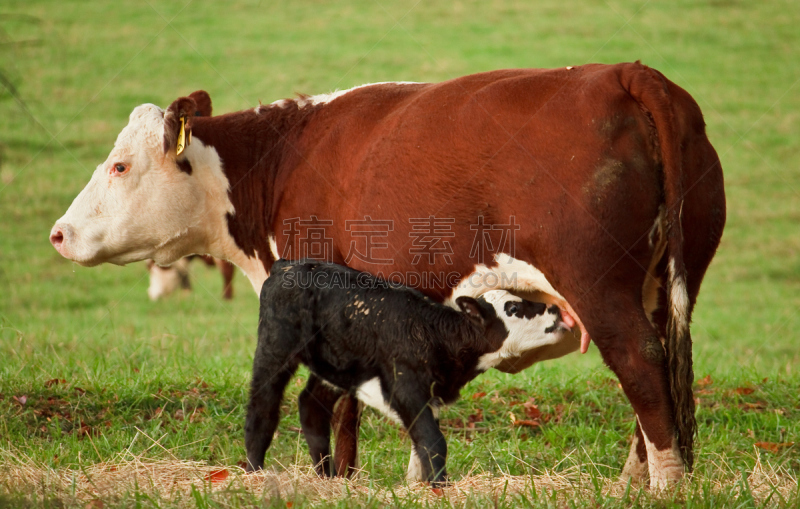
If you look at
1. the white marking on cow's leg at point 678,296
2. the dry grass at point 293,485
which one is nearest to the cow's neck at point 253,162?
the dry grass at point 293,485

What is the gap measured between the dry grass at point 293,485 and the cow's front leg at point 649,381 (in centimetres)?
13

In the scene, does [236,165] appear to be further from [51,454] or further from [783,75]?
[783,75]

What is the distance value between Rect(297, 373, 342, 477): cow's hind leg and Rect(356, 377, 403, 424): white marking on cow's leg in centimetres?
33

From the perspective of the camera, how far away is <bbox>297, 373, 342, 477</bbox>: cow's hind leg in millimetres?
5082

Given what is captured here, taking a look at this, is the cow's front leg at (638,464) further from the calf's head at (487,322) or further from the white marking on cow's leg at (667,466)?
the calf's head at (487,322)

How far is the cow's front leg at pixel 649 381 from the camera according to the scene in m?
4.05

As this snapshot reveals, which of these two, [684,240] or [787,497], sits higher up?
[684,240]

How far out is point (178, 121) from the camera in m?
5.36

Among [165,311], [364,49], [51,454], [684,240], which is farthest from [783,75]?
[51,454]

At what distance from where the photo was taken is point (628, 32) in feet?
69.7

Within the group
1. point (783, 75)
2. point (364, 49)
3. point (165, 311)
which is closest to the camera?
point (165, 311)

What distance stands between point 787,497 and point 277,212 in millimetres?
3174

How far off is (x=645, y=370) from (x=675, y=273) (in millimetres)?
469

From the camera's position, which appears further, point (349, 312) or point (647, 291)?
point (349, 312)
